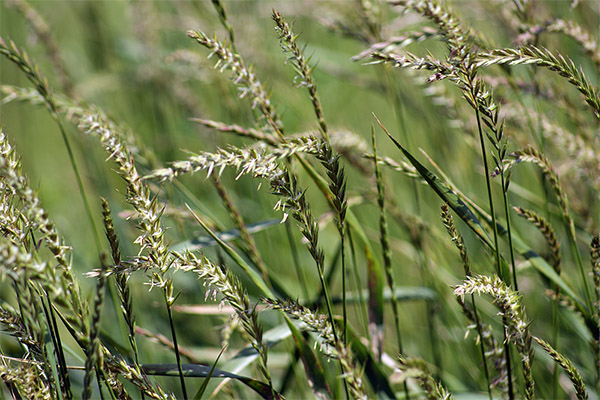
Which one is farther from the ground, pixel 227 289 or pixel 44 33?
pixel 44 33

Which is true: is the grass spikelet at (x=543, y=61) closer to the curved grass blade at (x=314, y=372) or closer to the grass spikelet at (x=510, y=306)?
the grass spikelet at (x=510, y=306)

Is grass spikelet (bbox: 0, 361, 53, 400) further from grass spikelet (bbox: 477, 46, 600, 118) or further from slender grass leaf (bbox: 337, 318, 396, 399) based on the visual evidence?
grass spikelet (bbox: 477, 46, 600, 118)

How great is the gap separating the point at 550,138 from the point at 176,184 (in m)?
1.07

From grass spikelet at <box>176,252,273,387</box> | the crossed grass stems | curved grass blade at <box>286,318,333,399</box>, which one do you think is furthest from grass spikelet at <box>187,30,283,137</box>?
curved grass blade at <box>286,318,333,399</box>

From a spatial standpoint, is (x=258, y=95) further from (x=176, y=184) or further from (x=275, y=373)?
(x=275, y=373)

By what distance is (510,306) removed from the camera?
2.78 ft

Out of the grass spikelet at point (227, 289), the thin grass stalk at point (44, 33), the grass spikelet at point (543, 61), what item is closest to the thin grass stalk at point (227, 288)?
the grass spikelet at point (227, 289)

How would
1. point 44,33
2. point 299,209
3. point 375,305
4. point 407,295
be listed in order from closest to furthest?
point 299,209
point 375,305
point 407,295
point 44,33

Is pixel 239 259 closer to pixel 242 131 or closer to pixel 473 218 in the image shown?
pixel 242 131

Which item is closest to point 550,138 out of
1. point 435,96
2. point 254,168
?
point 435,96

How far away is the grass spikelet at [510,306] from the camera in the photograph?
80cm

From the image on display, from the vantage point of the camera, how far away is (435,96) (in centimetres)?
154

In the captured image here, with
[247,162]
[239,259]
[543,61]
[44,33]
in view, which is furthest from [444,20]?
[44,33]

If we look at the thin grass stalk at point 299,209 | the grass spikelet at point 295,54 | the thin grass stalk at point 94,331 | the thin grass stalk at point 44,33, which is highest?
the thin grass stalk at point 44,33
